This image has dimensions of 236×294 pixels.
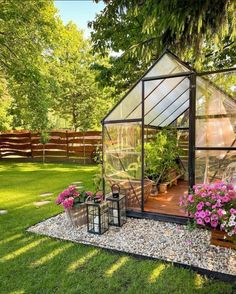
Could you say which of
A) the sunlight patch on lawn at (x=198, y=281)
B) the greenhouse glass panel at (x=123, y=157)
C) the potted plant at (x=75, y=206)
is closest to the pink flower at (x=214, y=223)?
the sunlight patch on lawn at (x=198, y=281)

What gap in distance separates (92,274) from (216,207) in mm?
1500

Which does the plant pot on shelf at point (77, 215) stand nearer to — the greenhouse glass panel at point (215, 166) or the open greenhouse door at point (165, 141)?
the open greenhouse door at point (165, 141)

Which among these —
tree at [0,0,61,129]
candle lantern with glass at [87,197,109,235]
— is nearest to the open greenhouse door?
candle lantern with glass at [87,197,109,235]

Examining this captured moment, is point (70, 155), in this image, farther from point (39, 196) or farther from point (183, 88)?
point (183, 88)

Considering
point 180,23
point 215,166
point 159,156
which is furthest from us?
point 159,156

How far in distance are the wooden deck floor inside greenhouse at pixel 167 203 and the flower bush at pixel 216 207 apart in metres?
1.01

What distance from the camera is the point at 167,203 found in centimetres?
451

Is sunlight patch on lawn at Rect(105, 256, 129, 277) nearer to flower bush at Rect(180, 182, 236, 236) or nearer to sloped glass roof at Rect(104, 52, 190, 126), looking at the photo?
flower bush at Rect(180, 182, 236, 236)

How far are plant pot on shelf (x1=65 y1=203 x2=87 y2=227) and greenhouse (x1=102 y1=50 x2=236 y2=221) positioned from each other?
27.9 inches

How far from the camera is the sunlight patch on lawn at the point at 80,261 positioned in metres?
2.63

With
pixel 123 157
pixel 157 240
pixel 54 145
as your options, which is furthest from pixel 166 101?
pixel 54 145

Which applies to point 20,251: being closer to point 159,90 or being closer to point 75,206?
point 75,206

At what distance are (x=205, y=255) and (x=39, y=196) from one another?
3.90m

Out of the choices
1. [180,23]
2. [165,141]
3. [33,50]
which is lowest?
[165,141]
